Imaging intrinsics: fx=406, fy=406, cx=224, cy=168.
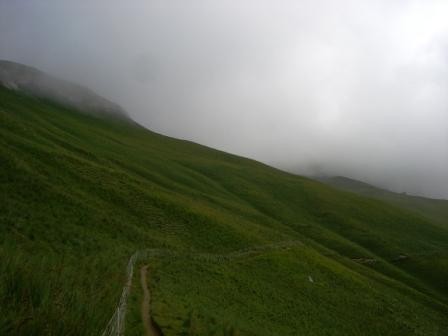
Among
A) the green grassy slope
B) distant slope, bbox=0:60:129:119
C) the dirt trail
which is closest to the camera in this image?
the green grassy slope

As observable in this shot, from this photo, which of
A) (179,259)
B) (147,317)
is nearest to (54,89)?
(179,259)

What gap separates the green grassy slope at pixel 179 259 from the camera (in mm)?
7633

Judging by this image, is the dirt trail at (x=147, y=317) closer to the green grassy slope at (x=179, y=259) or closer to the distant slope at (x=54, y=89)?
the green grassy slope at (x=179, y=259)

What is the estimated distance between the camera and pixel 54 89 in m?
164

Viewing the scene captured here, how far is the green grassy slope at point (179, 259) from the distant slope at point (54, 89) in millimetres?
52411

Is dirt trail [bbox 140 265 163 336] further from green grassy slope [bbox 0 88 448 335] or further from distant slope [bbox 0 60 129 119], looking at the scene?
distant slope [bbox 0 60 129 119]

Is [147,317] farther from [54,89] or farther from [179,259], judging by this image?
[54,89]

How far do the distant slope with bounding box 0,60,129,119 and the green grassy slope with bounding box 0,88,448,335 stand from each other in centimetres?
5241

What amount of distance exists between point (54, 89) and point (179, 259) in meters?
147

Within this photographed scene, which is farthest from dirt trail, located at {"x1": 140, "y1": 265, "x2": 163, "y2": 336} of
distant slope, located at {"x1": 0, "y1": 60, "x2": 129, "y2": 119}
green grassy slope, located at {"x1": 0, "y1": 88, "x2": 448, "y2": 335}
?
distant slope, located at {"x1": 0, "y1": 60, "x2": 129, "y2": 119}

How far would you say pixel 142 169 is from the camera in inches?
3216

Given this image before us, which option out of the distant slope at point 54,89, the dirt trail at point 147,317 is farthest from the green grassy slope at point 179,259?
the distant slope at point 54,89

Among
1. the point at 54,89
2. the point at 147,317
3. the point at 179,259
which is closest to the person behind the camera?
the point at 147,317

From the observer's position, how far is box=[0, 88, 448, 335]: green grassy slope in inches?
301
